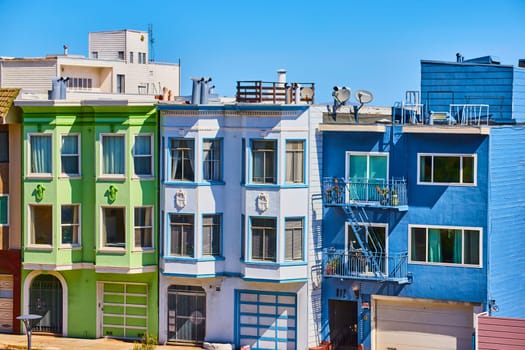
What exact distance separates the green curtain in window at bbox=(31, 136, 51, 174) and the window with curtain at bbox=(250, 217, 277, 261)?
9.02m

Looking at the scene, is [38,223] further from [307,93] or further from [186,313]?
[307,93]

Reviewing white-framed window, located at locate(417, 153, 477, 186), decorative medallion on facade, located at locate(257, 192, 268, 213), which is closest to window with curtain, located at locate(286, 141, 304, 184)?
decorative medallion on facade, located at locate(257, 192, 268, 213)

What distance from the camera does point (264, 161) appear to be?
49.1 metres

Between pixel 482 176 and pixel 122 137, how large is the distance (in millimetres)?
14335

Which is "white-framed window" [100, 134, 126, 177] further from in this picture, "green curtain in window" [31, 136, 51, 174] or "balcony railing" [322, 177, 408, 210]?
"balcony railing" [322, 177, 408, 210]

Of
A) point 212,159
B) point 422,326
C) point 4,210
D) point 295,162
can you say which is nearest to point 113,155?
point 212,159

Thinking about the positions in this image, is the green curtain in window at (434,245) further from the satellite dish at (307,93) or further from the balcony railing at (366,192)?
→ the satellite dish at (307,93)

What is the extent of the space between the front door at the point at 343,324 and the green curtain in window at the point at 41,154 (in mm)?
12786

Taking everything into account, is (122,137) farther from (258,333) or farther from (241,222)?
(258,333)

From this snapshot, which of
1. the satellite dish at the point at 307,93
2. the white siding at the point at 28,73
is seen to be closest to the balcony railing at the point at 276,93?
the satellite dish at the point at 307,93

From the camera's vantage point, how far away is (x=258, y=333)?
164ft

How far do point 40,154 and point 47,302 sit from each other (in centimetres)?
616

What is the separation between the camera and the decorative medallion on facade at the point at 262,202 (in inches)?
1922

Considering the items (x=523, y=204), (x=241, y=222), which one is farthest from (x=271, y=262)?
(x=523, y=204)
